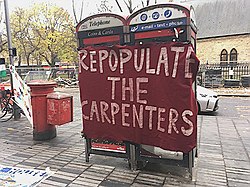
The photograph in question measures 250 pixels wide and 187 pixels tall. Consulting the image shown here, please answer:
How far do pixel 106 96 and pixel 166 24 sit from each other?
4.53 ft

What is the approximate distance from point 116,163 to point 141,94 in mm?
1358

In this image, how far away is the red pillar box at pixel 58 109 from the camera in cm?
484

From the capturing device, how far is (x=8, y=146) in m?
4.99

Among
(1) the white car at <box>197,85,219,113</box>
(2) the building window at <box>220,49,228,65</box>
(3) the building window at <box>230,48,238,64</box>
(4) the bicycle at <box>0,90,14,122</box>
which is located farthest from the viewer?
(2) the building window at <box>220,49,228,65</box>

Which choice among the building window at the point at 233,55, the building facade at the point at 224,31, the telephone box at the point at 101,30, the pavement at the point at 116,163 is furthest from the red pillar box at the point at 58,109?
the building window at the point at 233,55

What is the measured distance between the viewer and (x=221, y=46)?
31047 millimetres

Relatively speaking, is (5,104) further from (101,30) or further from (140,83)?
(140,83)

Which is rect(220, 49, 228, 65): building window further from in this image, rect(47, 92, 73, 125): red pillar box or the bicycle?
rect(47, 92, 73, 125): red pillar box

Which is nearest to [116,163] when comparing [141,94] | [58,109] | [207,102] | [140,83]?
[141,94]

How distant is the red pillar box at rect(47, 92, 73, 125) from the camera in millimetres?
4836

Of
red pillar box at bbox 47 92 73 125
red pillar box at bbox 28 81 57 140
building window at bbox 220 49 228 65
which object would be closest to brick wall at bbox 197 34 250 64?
building window at bbox 220 49 228 65

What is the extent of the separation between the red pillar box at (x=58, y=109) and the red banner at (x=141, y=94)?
3.64ft

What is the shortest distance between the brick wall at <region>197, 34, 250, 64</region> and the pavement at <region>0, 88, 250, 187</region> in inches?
1058

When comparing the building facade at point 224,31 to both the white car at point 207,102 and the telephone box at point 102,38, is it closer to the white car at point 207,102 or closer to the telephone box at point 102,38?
the white car at point 207,102
